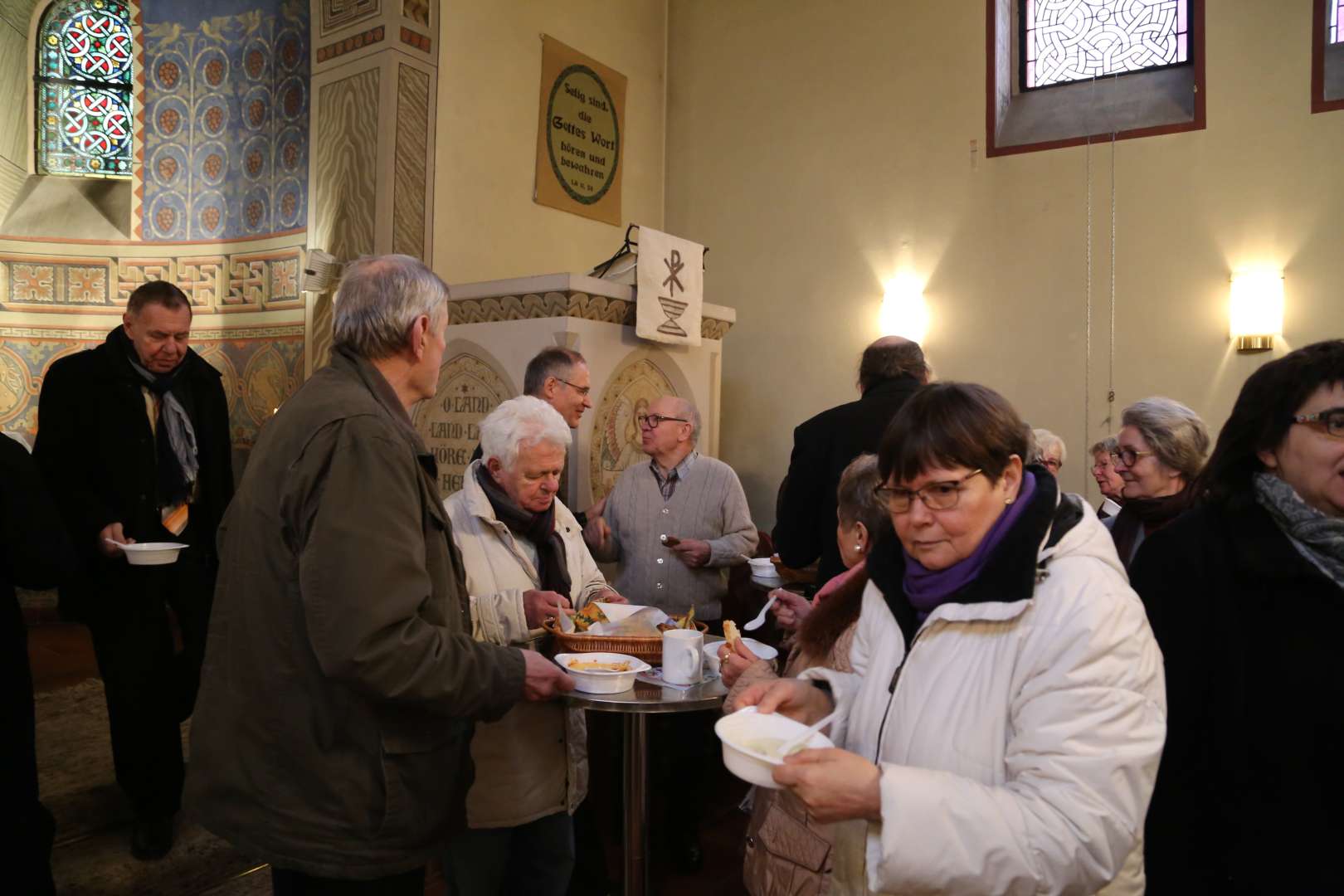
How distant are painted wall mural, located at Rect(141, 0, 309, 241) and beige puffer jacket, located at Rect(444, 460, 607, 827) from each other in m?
4.86

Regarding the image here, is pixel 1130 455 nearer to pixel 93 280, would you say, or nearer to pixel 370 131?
pixel 370 131

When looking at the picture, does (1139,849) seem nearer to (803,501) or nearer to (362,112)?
(803,501)

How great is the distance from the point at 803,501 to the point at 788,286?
3.96 m

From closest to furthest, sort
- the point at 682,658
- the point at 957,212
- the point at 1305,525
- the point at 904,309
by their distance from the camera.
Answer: the point at 1305,525 → the point at 682,658 → the point at 957,212 → the point at 904,309

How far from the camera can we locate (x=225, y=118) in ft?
23.1

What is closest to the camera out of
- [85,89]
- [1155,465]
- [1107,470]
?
[1155,465]

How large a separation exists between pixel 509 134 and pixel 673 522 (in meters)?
4.02

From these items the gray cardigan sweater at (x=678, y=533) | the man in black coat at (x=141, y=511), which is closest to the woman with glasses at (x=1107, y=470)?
the gray cardigan sweater at (x=678, y=533)

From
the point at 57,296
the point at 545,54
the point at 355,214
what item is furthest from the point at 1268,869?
the point at 57,296

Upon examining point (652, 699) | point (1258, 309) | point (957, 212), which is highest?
point (957, 212)

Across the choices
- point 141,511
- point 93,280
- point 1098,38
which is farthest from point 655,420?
point 93,280

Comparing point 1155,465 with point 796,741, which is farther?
point 1155,465

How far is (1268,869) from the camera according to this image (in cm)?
146

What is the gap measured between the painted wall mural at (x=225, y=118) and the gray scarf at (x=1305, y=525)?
20.8ft
